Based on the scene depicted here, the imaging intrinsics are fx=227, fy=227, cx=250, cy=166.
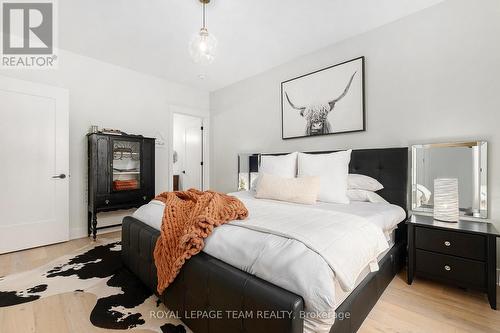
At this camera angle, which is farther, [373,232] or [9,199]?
[9,199]

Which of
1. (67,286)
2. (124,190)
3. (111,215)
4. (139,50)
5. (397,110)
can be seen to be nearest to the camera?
(67,286)

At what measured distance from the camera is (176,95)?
4184mm

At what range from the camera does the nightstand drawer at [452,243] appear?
5.31 ft

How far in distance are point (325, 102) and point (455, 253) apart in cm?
197

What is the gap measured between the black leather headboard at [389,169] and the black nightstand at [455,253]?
370 millimetres

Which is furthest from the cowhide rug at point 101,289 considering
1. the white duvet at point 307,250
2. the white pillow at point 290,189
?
the white pillow at point 290,189

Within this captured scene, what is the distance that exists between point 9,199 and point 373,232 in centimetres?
371

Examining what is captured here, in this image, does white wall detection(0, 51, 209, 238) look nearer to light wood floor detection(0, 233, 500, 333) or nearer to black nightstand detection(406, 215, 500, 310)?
light wood floor detection(0, 233, 500, 333)

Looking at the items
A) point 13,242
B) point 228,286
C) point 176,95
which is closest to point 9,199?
point 13,242

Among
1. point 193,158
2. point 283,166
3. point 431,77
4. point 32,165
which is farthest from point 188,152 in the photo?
point 431,77

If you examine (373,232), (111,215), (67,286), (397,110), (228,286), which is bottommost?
(67,286)

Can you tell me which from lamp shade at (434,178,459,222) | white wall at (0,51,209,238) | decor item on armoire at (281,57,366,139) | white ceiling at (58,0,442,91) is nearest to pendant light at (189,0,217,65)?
white ceiling at (58,0,442,91)

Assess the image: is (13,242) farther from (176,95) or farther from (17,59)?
(176,95)

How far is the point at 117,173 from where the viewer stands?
10.6ft
